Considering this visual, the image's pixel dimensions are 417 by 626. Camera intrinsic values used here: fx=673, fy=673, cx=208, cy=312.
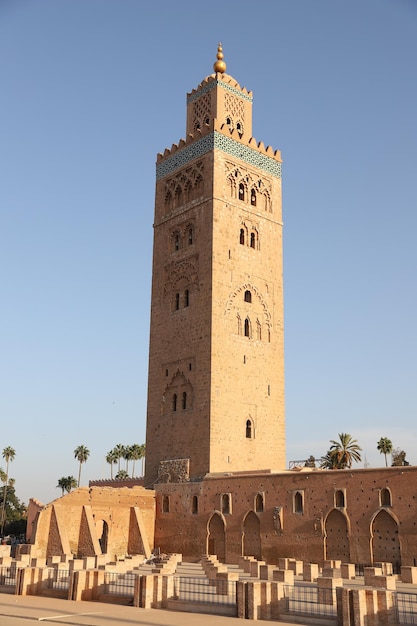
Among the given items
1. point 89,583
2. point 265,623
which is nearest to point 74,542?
point 89,583

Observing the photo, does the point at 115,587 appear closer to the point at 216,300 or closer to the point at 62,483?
the point at 216,300

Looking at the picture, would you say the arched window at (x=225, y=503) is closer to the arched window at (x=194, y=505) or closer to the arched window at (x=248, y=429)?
the arched window at (x=194, y=505)

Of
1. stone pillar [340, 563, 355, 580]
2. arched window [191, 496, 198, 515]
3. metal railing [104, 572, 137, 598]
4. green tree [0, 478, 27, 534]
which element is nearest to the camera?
metal railing [104, 572, 137, 598]

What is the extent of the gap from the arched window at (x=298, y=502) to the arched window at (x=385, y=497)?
3106 millimetres

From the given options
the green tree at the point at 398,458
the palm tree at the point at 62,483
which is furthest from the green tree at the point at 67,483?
the green tree at the point at 398,458

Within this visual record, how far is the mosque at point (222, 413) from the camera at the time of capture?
22.3 metres


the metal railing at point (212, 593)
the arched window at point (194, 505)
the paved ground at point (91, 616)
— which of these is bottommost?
the paved ground at point (91, 616)

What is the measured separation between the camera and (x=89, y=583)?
16375 mm

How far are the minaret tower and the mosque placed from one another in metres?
0.06

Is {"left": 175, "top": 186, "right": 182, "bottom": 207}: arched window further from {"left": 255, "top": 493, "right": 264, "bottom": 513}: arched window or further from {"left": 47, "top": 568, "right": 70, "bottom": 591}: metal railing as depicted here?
{"left": 47, "top": 568, "right": 70, "bottom": 591}: metal railing

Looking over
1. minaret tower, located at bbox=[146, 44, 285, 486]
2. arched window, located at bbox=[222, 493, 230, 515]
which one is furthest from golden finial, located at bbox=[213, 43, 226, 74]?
arched window, located at bbox=[222, 493, 230, 515]

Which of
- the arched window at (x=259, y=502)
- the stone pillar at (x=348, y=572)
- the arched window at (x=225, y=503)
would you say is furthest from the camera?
the arched window at (x=225, y=503)

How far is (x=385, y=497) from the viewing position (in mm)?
21250

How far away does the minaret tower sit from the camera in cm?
2853
